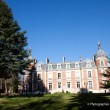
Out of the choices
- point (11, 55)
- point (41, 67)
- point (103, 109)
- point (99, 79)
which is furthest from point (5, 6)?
point (99, 79)

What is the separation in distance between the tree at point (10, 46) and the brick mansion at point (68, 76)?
28609 mm

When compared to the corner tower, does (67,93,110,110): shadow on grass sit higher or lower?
lower

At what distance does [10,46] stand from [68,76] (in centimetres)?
3180

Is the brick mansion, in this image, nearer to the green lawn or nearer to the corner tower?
the corner tower

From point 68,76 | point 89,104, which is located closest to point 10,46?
point 89,104

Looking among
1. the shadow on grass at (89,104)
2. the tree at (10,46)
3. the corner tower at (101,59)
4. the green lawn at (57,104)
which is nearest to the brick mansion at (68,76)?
the corner tower at (101,59)

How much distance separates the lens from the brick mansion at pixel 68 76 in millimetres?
54531

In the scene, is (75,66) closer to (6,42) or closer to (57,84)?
(57,84)

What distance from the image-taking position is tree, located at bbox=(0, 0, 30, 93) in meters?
26.4

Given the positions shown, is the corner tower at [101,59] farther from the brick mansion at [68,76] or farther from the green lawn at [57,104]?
the green lawn at [57,104]

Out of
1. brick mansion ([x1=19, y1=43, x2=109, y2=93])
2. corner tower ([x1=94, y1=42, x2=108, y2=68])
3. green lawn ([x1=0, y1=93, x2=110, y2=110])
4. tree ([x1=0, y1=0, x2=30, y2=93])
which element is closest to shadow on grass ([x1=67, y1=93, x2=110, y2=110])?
green lawn ([x1=0, y1=93, x2=110, y2=110])

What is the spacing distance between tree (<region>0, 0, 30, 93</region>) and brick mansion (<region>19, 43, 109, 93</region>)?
28.6 metres

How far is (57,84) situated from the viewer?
5600 cm

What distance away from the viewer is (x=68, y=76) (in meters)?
56.2
